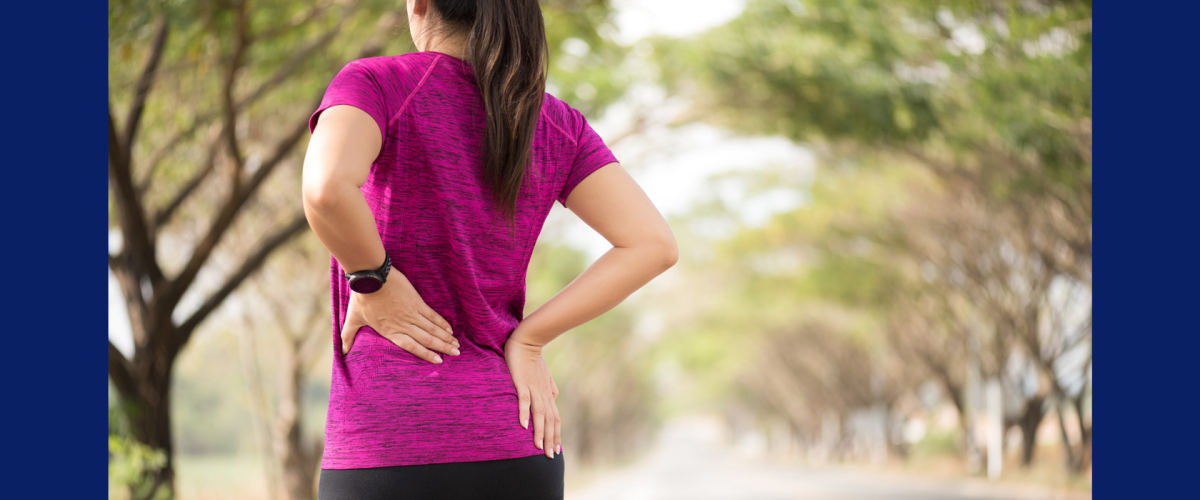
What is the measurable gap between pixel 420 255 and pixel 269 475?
12498mm

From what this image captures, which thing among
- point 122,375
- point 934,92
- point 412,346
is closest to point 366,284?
point 412,346

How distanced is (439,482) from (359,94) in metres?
0.61

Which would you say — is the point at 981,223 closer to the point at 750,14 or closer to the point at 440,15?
the point at 750,14

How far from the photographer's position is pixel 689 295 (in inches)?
1203

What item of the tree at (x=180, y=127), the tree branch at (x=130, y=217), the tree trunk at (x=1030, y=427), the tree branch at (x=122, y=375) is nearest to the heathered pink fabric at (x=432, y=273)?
the tree at (x=180, y=127)

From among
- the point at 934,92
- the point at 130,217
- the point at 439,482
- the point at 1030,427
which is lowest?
the point at 1030,427

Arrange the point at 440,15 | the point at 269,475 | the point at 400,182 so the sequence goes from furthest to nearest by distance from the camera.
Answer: the point at 269,475, the point at 440,15, the point at 400,182

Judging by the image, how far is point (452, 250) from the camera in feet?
5.16

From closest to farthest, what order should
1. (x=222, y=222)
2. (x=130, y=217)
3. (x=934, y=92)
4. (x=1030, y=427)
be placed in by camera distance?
1. (x=130, y=217)
2. (x=222, y=222)
3. (x=934, y=92)
4. (x=1030, y=427)

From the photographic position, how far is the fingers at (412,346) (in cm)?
150

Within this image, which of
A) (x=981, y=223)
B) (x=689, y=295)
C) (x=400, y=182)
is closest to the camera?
(x=400, y=182)

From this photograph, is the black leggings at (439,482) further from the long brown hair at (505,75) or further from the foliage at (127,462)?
the foliage at (127,462)

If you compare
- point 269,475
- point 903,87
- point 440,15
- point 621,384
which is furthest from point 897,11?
point 621,384

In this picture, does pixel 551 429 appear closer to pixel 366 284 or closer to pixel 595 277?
pixel 595 277
